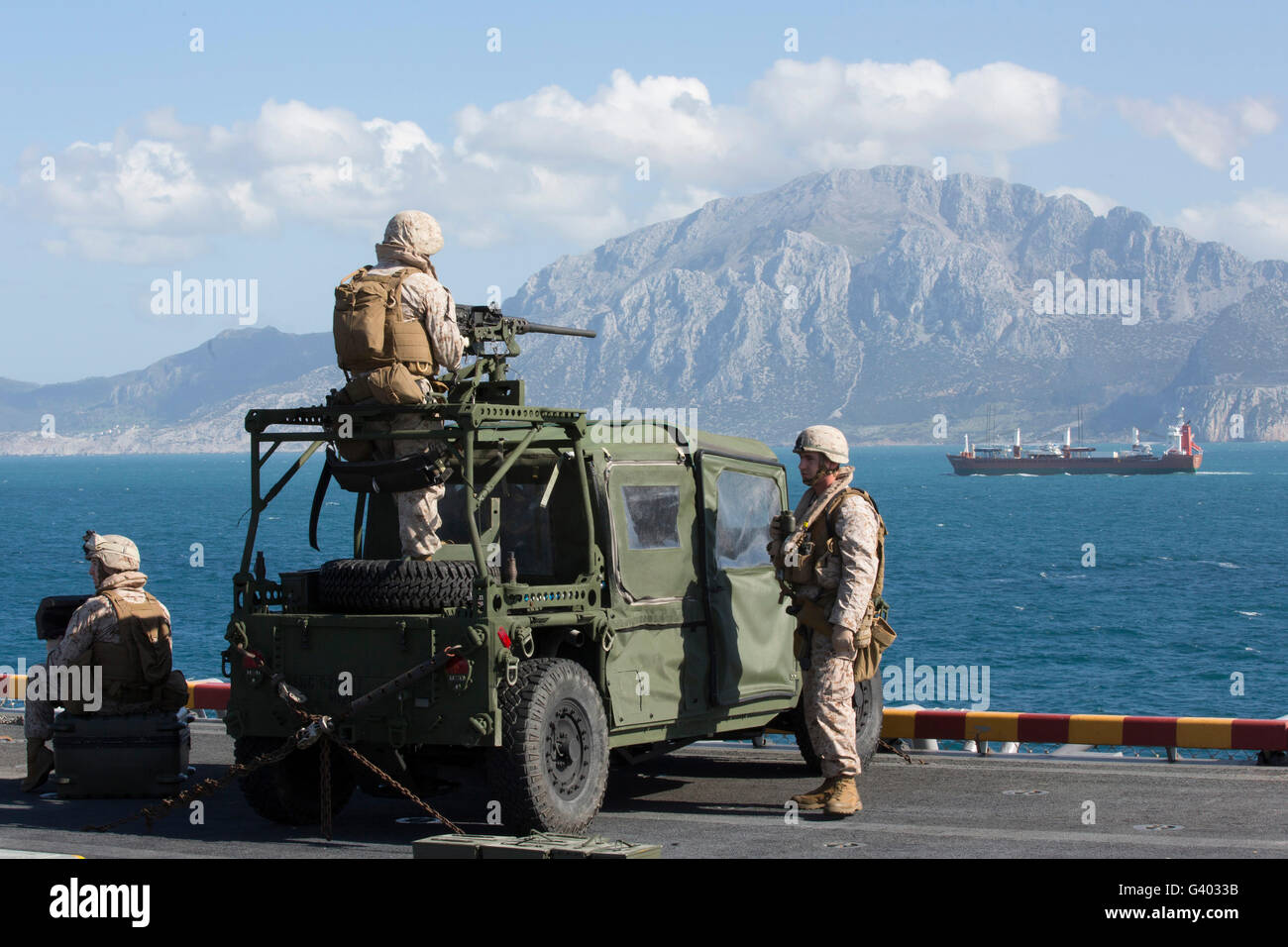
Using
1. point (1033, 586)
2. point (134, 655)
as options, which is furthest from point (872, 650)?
point (1033, 586)

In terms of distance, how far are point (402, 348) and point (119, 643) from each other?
9.91ft

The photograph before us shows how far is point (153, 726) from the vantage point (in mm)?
10547

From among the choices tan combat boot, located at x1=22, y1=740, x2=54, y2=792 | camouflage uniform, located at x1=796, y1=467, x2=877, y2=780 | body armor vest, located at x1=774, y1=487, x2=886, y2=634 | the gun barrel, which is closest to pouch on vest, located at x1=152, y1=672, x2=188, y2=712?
tan combat boot, located at x1=22, y1=740, x2=54, y2=792

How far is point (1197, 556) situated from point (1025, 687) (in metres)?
48.3

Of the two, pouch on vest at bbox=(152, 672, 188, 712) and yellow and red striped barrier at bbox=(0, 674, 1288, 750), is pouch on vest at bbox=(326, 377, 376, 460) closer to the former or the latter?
pouch on vest at bbox=(152, 672, 188, 712)

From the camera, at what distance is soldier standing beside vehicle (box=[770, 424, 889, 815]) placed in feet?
32.6

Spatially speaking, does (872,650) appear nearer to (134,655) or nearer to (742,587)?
(742,587)

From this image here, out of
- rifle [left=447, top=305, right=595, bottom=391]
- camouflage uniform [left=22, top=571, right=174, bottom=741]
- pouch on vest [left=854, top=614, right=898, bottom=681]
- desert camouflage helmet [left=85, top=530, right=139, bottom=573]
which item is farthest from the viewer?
desert camouflage helmet [left=85, top=530, right=139, bottom=573]

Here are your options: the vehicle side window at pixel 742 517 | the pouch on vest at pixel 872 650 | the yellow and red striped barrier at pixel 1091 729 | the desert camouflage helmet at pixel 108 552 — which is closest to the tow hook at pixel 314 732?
the desert camouflage helmet at pixel 108 552

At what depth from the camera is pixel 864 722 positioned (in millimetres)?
11734

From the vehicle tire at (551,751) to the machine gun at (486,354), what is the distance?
79.5 inches

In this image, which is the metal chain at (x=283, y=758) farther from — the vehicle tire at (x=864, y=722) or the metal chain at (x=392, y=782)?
the vehicle tire at (x=864, y=722)

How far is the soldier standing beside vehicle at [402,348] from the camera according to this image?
941 centimetres

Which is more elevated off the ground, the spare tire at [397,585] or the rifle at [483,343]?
the rifle at [483,343]
